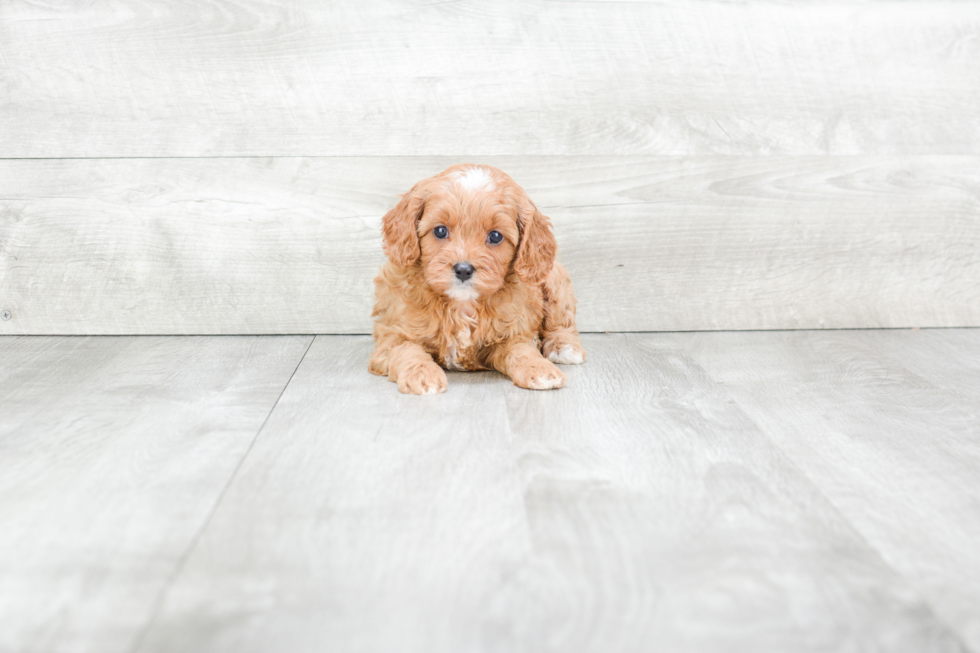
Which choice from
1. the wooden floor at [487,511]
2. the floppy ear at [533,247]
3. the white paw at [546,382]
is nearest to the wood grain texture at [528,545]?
the wooden floor at [487,511]

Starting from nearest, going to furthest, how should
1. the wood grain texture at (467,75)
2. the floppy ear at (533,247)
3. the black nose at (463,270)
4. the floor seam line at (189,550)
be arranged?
the floor seam line at (189,550) → the black nose at (463,270) → the floppy ear at (533,247) → the wood grain texture at (467,75)

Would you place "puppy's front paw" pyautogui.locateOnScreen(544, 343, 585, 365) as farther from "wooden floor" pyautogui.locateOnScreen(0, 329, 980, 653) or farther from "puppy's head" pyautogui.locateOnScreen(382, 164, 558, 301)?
"puppy's head" pyautogui.locateOnScreen(382, 164, 558, 301)

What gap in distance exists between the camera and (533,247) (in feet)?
6.47

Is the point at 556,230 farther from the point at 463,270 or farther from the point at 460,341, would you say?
the point at 463,270

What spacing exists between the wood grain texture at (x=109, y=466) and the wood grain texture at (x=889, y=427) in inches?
44.8

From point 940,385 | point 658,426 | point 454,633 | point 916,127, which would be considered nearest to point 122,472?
point 454,633

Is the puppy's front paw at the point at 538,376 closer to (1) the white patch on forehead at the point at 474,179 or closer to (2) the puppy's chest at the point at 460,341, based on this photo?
(2) the puppy's chest at the point at 460,341

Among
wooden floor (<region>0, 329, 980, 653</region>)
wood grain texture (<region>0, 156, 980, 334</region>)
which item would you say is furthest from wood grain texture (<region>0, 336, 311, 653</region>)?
wood grain texture (<region>0, 156, 980, 334</region>)

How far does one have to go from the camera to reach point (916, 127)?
8.80 ft

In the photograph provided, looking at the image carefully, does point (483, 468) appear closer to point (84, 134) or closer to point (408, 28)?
point (408, 28)

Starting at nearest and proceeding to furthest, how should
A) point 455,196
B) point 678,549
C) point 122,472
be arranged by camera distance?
point 678,549, point 122,472, point 455,196

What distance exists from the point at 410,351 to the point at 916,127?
6.47 feet

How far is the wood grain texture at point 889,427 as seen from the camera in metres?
1.22

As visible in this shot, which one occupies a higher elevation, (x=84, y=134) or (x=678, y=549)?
(x=84, y=134)
